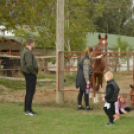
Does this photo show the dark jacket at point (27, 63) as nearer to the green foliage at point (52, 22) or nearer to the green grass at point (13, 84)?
the green grass at point (13, 84)

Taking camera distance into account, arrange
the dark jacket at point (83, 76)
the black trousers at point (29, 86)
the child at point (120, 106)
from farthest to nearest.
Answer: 1. the dark jacket at point (83, 76)
2. the black trousers at point (29, 86)
3. the child at point (120, 106)

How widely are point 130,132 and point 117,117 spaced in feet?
3.61

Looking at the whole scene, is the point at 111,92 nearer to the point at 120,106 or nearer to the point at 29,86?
the point at 120,106

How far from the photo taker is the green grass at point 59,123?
4.64m

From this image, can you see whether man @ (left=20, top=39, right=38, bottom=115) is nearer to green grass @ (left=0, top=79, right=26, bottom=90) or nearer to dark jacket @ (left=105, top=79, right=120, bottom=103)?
dark jacket @ (left=105, top=79, right=120, bottom=103)

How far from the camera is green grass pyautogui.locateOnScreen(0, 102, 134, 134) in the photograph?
464 cm

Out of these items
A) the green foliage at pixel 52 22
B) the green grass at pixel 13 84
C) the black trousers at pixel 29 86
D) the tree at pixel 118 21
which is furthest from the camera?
the tree at pixel 118 21

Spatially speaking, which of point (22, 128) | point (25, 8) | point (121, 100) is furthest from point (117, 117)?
point (25, 8)

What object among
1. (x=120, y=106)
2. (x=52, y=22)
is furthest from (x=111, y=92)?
(x=52, y=22)

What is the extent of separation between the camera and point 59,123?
5.25 m

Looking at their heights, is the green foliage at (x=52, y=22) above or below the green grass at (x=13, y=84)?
above

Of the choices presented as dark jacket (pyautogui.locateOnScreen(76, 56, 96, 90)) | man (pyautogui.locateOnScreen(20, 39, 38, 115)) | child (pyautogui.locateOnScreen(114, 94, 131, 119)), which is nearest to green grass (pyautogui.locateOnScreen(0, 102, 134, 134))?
child (pyautogui.locateOnScreen(114, 94, 131, 119))

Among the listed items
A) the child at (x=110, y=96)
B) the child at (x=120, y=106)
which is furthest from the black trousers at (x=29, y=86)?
the child at (x=120, y=106)

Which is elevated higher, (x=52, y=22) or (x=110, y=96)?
(x=52, y=22)
